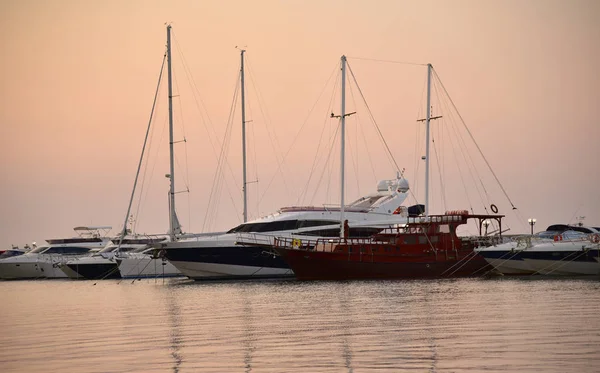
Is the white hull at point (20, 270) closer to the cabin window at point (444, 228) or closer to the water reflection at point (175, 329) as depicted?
the water reflection at point (175, 329)

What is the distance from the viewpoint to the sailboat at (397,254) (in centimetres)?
5394

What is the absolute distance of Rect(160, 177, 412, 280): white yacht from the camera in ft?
186

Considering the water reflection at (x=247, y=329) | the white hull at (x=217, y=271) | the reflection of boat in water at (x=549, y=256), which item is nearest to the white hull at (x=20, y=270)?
the white hull at (x=217, y=271)

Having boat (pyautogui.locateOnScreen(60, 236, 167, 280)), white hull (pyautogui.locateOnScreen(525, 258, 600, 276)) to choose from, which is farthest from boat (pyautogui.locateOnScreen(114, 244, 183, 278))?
white hull (pyautogui.locateOnScreen(525, 258, 600, 276))

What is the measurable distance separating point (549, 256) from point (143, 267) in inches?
1177

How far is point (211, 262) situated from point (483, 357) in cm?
3770

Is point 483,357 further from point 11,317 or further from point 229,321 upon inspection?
point 11,317

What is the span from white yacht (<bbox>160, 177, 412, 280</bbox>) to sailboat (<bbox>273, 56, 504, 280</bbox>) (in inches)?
117

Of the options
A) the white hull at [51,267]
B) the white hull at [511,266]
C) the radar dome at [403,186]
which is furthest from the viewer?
the white hull at [51,267]

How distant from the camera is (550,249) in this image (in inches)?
1994

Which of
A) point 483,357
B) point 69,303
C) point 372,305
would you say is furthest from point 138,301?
point 483,357

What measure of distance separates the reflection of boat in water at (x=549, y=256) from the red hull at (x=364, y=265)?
2.65 meters

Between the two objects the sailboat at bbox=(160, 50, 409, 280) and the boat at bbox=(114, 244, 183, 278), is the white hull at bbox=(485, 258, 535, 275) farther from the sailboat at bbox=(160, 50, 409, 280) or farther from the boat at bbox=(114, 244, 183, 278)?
the boat at bbox=(114, 244, 183, 278)

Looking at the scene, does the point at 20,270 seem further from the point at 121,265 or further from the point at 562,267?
the point at 562,267
